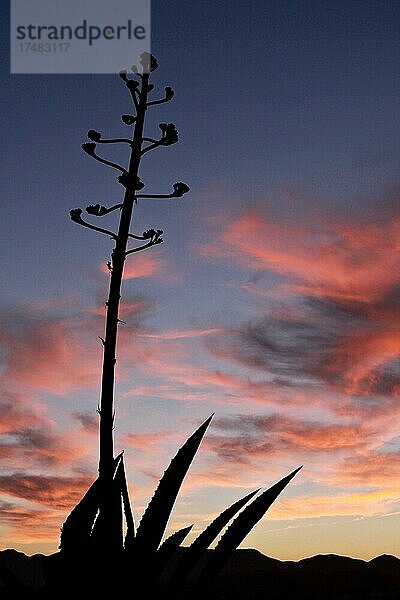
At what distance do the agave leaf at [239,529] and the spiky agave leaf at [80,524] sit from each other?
2.36 ft

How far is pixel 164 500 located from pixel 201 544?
0.35 metres

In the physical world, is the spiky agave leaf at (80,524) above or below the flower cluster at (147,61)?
below

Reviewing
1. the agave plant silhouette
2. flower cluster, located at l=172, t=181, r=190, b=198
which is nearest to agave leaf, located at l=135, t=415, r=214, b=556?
the agave plant silhouette

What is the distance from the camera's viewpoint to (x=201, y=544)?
4230mm

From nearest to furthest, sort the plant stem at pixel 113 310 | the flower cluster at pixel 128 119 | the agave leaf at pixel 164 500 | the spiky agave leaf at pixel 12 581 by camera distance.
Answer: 1. the spiky agave leaf at pixel 12 581
2. the agave leaf at pixel 164 500
3. the plant stem at pixel 113 310
4. the flower cluster at pixel 128 119

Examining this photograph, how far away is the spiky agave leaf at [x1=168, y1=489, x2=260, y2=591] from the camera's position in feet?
13.6

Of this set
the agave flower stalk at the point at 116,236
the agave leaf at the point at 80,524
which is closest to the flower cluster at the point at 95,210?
the agave flower stalk at the point at 116,236

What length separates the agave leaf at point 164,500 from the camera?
4.31 metres

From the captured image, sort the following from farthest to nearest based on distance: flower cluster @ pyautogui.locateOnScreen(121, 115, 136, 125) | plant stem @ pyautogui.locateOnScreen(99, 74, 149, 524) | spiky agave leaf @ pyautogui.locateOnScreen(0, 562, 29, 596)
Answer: flower cluster @ pyautogui.locateOnScreen(121, 115, 136, 125)
plant stem @ pyautogui.locateOnScreen(99, 74, 149, 524)
spiky agave leaf @ pyautogui.locateOnScreen(0, 562, 29, 596)

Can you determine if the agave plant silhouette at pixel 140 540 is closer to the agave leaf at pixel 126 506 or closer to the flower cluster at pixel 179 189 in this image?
the agave leaf at pixel 126 506

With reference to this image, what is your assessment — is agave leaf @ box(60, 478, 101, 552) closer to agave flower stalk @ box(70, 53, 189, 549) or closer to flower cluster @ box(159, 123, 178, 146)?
agave flower stalk @ box(70, 53, 189, 549)

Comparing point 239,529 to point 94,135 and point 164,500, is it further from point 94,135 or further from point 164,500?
point 94,135

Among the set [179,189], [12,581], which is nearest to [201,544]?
[12,581]

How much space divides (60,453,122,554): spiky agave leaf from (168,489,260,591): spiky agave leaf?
0.56 metres
